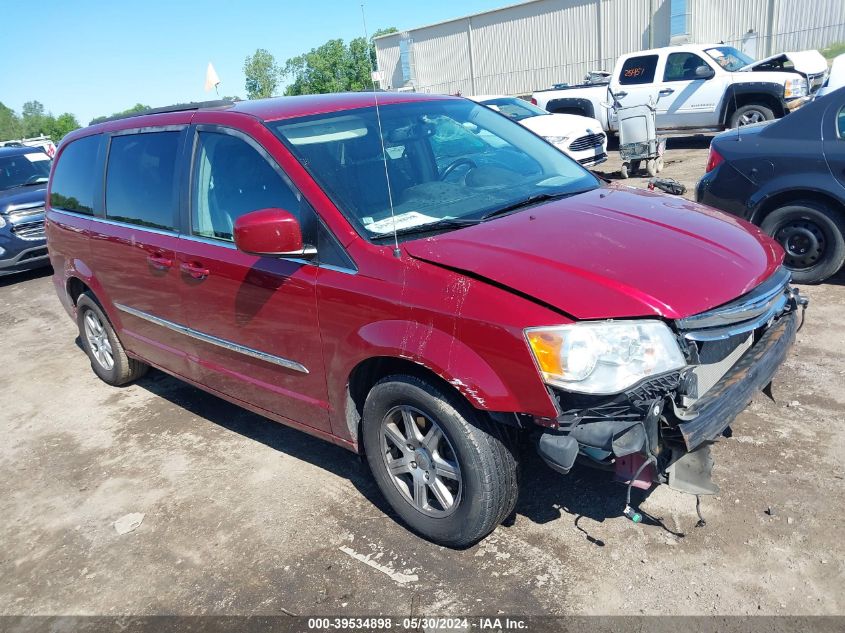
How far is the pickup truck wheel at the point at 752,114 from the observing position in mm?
12703

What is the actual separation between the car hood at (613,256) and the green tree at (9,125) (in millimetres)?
86841

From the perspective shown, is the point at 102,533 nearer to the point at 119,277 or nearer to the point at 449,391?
the point at 119,277

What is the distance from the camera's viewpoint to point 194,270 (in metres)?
3.71

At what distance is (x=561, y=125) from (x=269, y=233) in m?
9.94

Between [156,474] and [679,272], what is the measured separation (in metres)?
3.11

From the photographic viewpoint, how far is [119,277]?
A: 453 centimetres

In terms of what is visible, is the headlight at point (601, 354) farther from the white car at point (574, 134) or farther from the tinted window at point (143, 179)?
the white car at point (574, 134)

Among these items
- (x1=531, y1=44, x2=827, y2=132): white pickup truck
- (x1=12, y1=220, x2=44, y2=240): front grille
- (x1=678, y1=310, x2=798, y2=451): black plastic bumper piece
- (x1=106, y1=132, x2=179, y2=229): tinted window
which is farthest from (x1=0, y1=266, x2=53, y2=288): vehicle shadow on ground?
(x1=531, y1=44, x2=827, y2=132): white pickup truck

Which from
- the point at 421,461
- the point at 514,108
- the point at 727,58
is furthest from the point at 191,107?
the point at 727,58

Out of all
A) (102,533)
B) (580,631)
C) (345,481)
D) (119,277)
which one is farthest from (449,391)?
(119,277)

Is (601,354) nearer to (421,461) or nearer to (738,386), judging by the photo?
(738,386)

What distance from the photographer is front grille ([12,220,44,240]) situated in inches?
377

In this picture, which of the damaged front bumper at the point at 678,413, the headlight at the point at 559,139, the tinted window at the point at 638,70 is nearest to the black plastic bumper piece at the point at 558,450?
the damaged front bumper at the point at 678,413

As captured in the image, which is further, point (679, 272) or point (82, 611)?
point (82, 611)
